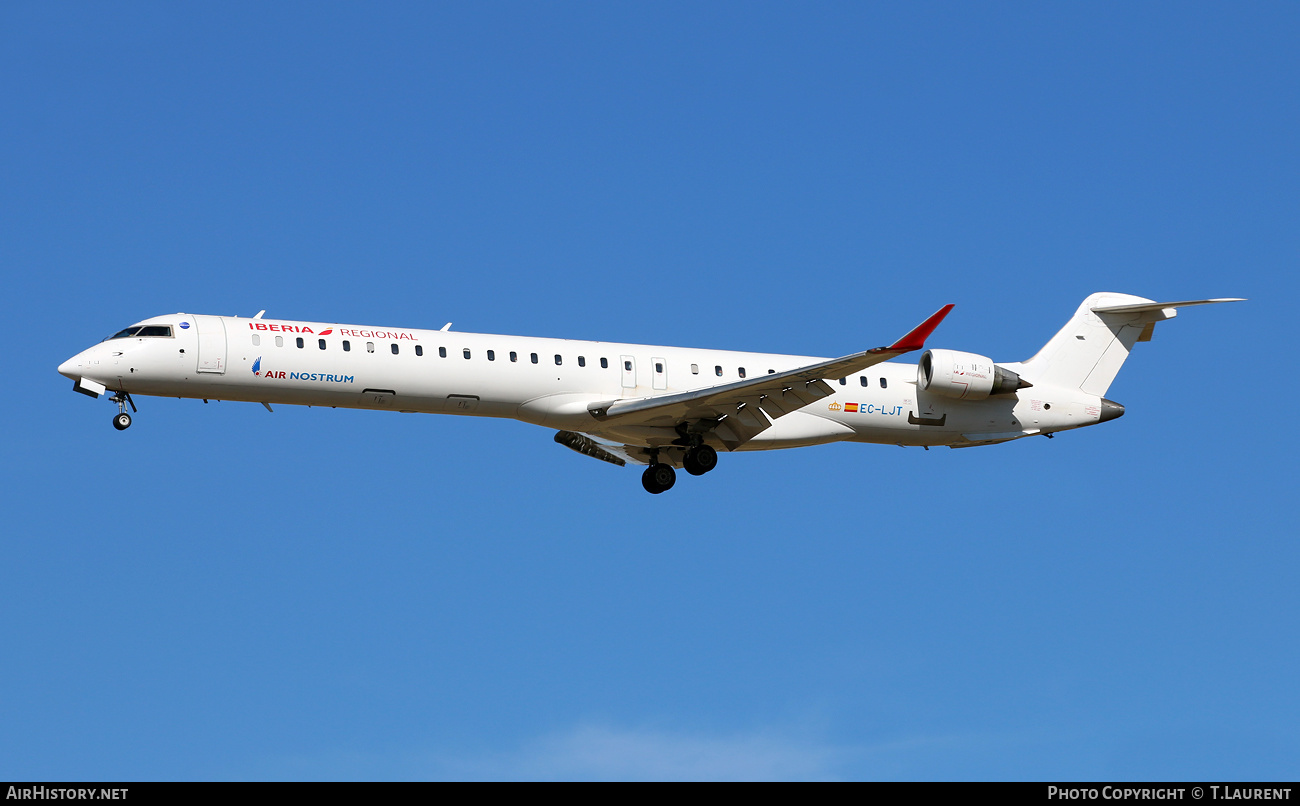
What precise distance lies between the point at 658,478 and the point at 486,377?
14.9 feet

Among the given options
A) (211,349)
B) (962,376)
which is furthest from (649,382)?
(211,349)

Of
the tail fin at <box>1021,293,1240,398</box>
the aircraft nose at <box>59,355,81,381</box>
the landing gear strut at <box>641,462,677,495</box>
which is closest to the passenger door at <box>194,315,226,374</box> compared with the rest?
the aircraft nose at <box>59,355,81,381</box>

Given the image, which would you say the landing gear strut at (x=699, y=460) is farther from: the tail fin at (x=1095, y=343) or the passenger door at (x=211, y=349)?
the passenger door at (x=211, y=349)

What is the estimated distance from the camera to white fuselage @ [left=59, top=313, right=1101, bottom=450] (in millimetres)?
26000

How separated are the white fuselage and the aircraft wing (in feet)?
1.69

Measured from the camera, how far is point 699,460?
28.8 meters

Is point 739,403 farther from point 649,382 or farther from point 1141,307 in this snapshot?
point 1141,307

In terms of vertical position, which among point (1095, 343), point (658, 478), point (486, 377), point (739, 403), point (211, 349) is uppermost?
point (1095, 343)

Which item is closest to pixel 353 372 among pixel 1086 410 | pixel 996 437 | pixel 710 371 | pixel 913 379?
pixel 710 371

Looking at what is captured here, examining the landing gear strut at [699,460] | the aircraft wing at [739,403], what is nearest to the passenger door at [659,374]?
the aircraft wing at [739,403]

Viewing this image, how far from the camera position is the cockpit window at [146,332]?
85.4 ft

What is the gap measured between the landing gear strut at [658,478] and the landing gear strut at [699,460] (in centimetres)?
81

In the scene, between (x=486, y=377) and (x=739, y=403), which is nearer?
(x=486, y=377)

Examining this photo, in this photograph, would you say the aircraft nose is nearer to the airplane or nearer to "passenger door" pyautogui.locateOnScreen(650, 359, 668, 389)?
the airplane
